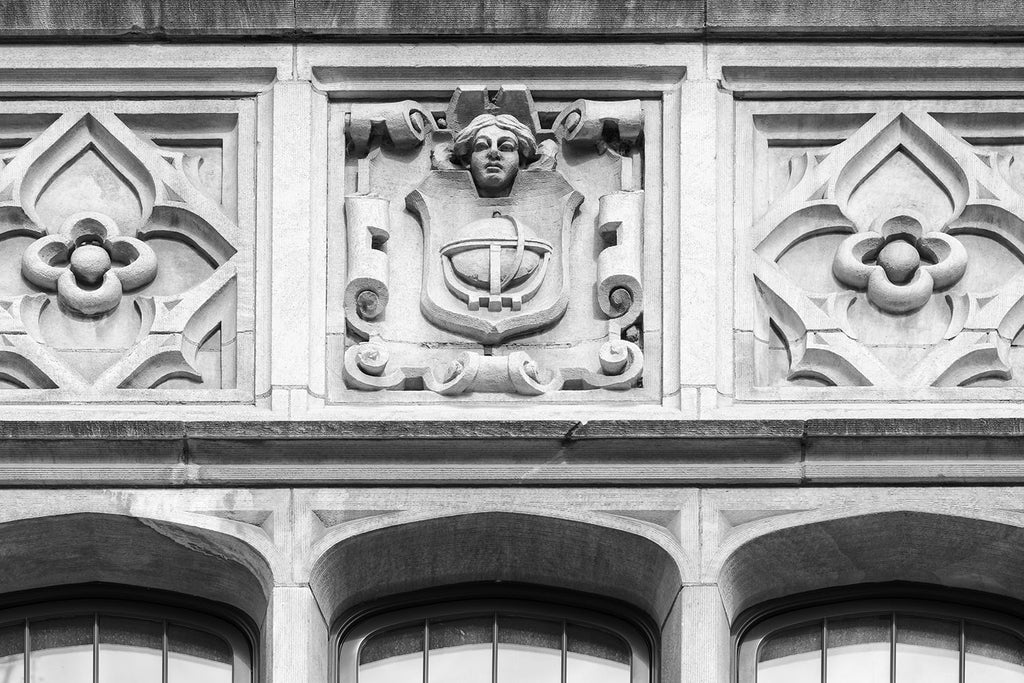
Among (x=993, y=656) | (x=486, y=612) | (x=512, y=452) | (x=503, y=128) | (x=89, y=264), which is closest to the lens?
(x=512, y=452)

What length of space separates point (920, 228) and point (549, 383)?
5.34 feet

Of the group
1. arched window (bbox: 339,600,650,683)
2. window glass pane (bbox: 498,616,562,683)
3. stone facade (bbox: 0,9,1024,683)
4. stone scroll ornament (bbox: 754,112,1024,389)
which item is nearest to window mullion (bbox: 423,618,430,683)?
arched window (bbox: 339,600,650,683)

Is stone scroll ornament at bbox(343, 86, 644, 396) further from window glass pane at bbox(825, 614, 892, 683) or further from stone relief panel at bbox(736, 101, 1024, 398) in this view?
window glass pane at bbox(825, 614, 892, 683)

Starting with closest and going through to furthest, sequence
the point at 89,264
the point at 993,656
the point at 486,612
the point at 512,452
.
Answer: the point at 512,452
the point at 993,656
the point at 486,612
the point at 89,264

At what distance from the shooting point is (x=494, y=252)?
397 inches

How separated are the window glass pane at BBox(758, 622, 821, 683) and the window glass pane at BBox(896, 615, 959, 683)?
1.05ft

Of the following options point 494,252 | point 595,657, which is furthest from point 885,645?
point 494,252

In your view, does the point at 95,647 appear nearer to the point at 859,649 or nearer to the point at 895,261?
the point at 859,649

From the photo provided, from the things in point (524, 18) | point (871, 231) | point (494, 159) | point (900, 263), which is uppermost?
point (524, 18)

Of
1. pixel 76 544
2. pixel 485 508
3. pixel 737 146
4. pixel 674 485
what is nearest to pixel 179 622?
pixel 76 544

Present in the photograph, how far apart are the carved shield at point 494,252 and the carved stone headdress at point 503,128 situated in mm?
80

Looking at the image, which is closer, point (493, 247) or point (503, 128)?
point (493, 247)

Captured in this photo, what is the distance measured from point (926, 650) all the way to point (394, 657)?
6.79 ft

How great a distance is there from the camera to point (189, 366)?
998cm
